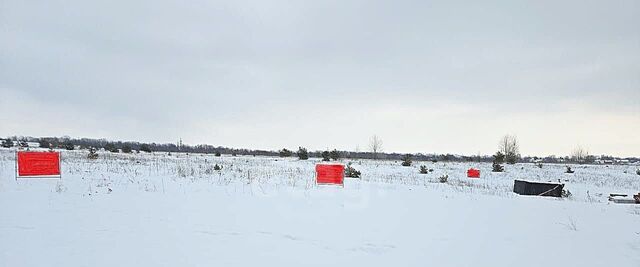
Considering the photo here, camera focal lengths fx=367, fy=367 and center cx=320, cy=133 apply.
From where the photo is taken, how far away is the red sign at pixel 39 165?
11688 millimetres

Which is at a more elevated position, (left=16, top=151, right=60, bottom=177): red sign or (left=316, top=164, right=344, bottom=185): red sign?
(left=16, top=151, right=60, bottom=177): red sign

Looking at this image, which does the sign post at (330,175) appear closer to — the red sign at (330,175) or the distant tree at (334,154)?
the red sign at (330,175)

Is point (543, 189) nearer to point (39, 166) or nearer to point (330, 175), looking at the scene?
point (330, 175)

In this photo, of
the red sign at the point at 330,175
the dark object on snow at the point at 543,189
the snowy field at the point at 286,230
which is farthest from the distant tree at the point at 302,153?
the snowy field at the point at 286,230

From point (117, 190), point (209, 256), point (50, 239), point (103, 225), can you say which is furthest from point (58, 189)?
point (209, 256)

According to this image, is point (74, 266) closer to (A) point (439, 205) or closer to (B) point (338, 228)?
(B) point (338, 228)

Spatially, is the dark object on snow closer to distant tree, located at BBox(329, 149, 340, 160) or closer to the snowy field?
the snowy field

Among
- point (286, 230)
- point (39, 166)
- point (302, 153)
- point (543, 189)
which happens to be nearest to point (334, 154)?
point (302, 153)

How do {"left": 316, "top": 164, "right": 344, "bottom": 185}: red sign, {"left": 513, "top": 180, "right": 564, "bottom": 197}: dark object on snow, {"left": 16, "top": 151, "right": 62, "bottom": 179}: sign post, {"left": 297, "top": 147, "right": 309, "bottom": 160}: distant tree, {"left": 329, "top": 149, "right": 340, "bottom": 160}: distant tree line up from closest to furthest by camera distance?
{"left": 16, "top": 151, "right": 62, "bottom": 179}: sign post, {"left": 316, "top": 164, "right": 344, "bottom": 185}: red sign, {"left": 513, "top": 180, "right": 564, "bottom": 197}: dark object on snow, {"left": 329, "top": 149, "right": 340, "bottom": 160}: distant tree, {"left": 297, "top": 147, "right": 309, "bottom": 160}: distant tree

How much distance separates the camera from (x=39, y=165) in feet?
38.5

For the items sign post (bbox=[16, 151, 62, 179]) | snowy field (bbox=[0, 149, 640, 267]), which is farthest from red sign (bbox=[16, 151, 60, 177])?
snowy field (bbox=[0, 149, 640, 267])

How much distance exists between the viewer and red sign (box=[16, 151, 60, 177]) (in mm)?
11688

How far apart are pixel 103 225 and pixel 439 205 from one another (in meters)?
7.58

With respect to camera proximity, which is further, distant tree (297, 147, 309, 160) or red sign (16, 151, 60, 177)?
distant tree (297, 147, 309, 160)
